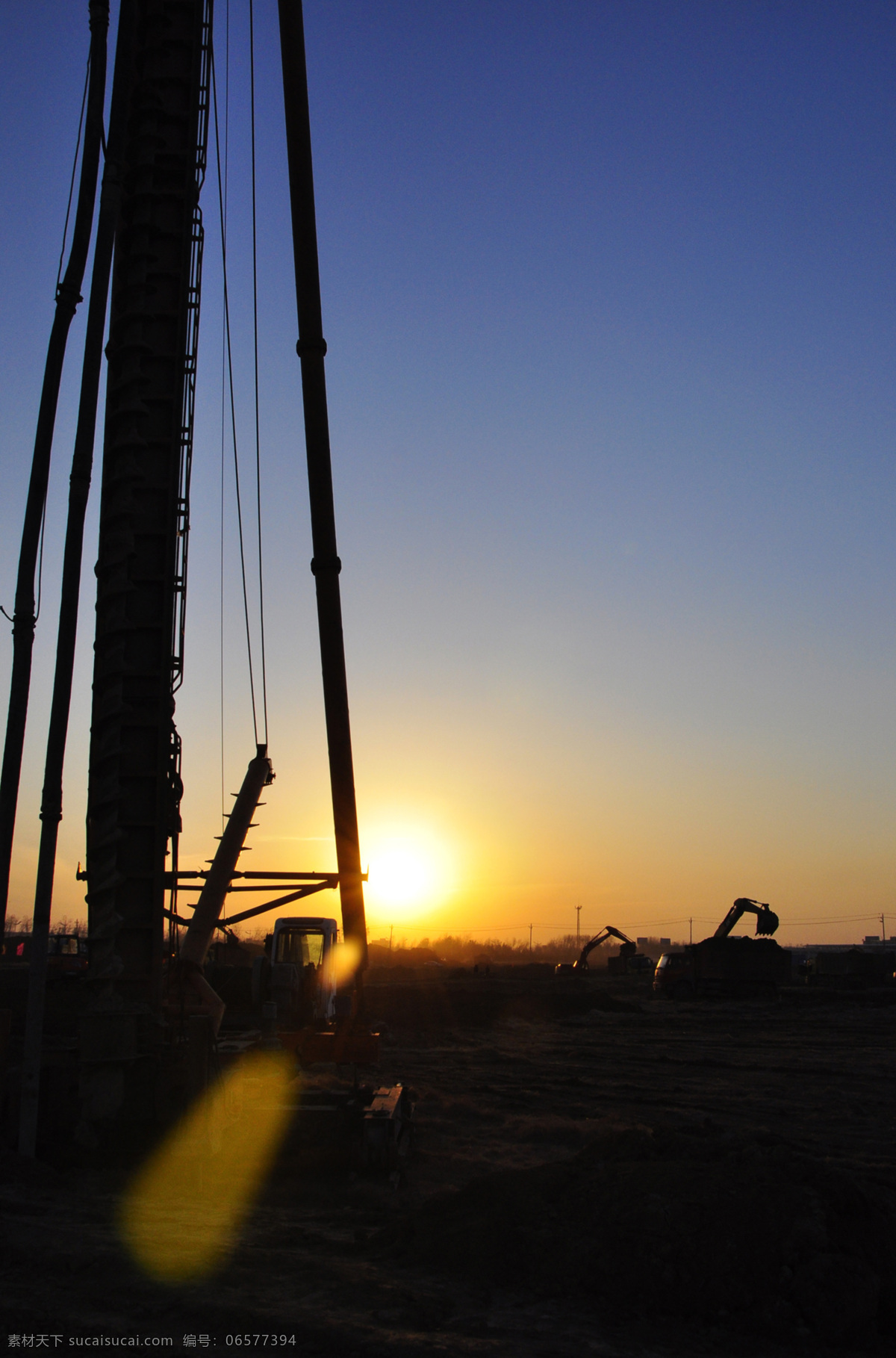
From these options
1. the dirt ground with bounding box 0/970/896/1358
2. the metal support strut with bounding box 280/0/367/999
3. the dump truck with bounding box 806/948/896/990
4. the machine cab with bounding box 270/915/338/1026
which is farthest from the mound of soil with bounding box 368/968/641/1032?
the dirt ground with bounding box 0/970/896/1358

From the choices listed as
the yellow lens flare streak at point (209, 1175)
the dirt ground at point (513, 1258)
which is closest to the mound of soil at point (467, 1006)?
the yellow lens flare streak at point (209, 1175)

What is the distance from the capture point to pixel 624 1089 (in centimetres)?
1755

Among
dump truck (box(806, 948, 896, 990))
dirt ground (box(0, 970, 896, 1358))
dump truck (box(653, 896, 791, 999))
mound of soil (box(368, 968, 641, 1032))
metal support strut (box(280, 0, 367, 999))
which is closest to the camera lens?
dirt ground (box(0, 970, 896, 1358))

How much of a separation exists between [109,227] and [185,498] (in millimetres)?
2764

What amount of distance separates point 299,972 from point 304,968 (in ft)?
0.59

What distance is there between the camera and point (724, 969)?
4281 cm

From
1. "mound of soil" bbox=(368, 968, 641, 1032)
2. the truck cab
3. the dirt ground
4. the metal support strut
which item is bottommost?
the dirt ground

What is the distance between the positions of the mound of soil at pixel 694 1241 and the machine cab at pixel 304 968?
1034 centimetres

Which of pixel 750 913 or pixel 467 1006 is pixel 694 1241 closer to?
pixel 467 1006

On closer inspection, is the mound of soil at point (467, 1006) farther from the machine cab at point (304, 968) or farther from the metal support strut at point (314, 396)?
the metal support strut at point (314, 396)

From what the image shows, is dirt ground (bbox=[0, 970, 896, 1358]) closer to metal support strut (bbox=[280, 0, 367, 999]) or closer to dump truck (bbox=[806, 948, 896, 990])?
metal support strut (bbox=[280, 0, 367, 999])

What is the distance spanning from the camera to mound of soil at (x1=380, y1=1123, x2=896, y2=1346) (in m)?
5.82

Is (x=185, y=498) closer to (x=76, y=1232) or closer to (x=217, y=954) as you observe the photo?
(x=76, y=1232)

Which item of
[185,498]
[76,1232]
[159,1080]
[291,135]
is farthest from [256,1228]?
[291,135]
